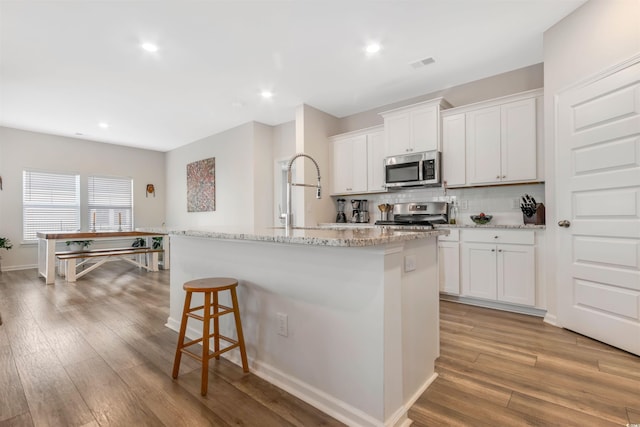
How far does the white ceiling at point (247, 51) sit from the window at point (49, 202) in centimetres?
154

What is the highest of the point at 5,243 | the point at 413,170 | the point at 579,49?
the point at 579,49

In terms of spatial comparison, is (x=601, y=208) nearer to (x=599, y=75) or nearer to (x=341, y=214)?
(x=599, y=75)

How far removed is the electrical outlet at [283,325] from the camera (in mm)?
1827

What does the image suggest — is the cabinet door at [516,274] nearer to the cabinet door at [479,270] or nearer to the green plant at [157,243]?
the cabinet door at [479,270]

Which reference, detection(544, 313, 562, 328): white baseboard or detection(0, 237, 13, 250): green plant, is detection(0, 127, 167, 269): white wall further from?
detection(544, 313, 562, 328): white baseboard

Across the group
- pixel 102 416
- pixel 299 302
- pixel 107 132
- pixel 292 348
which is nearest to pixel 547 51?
pixel 299 302

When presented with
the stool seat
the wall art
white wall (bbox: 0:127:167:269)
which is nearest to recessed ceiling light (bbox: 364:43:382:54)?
the stool seat

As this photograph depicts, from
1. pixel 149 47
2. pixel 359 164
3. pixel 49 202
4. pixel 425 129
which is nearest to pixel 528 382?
pixel 425 129

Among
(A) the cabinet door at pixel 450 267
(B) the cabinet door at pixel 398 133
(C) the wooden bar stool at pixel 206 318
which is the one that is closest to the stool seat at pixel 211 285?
(C) the wooden bar stool at pixel 206 318

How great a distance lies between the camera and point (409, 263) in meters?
1.66

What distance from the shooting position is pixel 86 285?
14.8ft

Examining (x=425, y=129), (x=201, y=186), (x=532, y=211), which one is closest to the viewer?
(x=532, y=211)

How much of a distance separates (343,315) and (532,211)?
2.78 metres

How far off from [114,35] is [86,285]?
11.5ft
